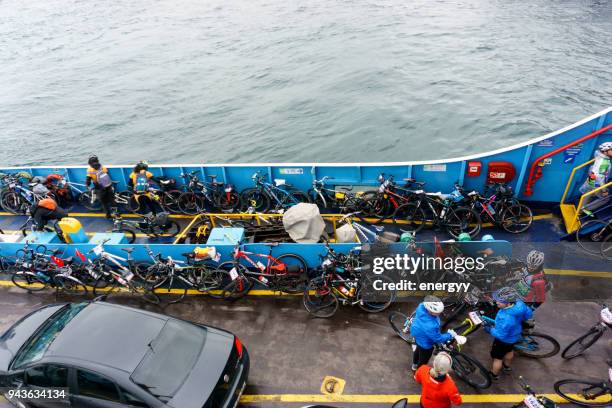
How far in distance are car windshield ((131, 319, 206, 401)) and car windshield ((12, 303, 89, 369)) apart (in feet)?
4.96

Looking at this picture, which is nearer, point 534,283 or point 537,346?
point 534,283

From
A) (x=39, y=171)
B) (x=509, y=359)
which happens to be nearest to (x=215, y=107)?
(x=39, y=171)

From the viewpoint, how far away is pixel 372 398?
21.0 ft

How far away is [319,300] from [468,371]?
9.35ft

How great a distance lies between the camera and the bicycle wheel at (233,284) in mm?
8188

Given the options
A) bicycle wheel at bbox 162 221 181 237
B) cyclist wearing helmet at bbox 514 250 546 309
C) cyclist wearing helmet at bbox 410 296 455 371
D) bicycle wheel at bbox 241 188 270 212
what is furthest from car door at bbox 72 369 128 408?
bicycle wheel at bbox 241 188 270 212

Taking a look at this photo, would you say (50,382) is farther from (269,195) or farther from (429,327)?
(269,195)

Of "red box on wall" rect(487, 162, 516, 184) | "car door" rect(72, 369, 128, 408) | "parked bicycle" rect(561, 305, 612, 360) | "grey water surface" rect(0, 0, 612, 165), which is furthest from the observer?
"grey water surface" rect(0, 0, 612, 165)

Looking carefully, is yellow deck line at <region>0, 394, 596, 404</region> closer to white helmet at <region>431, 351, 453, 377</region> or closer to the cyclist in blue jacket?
the cyclist in blue jacket

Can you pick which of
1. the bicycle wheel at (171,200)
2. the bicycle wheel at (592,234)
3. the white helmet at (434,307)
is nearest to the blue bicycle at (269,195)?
the bicycle wheel at (171,200)

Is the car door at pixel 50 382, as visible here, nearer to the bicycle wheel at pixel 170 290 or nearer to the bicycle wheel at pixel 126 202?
the bicycle wheel at pixel 170 290

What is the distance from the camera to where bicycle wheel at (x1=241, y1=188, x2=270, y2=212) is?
11.4 m

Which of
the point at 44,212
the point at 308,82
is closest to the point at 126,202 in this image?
the point at 44,212

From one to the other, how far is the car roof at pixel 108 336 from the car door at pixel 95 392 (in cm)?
18
